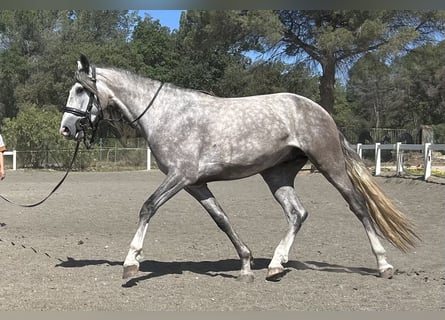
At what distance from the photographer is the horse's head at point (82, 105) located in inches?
250

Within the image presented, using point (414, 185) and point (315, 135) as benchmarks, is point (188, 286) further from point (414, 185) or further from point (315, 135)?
point (414, 185)

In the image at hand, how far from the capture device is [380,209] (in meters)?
6.79

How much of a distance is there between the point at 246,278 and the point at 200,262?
124 centimetres

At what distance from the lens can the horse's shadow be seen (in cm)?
668

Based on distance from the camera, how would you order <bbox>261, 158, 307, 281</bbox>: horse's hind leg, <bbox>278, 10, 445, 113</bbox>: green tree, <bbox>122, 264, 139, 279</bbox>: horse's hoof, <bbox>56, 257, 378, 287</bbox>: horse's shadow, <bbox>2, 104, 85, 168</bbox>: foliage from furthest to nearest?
<bbox>2, 104, 85, 168</bbox>: foliage < <bbox>278, 10, 445, 113</bbox>: green tree < <bbox>261, 158, 307, 281</bbox>: horse's hind leg < <bbox>56, 257, 378, 287</bbox>: horse's shadow < <bbox>122, 264, 139, 279</bbox>: horse's hoof

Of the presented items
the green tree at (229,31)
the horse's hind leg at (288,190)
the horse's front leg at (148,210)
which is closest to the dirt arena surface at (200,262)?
the horse's front leg at (148,210)

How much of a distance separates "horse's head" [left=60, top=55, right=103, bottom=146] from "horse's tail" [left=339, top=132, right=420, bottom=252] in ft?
9.51

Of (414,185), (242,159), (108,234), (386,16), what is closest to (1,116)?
(386,16)

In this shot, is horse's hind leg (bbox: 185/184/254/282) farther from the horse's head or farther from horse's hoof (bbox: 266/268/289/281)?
the horse's head

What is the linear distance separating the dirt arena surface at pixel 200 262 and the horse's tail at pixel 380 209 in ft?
1.34

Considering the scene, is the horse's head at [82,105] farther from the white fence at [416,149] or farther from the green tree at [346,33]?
the green tree at [346,33]

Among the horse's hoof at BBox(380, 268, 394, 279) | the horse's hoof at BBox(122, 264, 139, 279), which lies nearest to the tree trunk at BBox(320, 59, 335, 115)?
the horse's hoof at BBox(380, 268, 394, 279)

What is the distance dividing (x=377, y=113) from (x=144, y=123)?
6251 centimetres

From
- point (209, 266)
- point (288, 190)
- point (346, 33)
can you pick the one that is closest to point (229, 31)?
point (346, 33)
